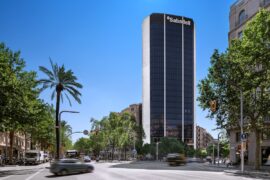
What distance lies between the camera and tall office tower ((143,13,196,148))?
175000mm

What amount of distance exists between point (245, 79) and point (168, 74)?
129 m

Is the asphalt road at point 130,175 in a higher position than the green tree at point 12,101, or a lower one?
lower

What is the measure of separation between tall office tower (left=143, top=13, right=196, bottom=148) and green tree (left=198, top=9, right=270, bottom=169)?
12359cm

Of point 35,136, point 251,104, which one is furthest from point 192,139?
point 251,104

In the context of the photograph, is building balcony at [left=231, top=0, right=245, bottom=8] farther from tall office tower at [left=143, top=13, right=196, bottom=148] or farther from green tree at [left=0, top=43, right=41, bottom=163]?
tall office tower at [left=143, top=13, right=196, bottom=148]

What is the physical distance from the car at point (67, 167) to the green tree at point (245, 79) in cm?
1769

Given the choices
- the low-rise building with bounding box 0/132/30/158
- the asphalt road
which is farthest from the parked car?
the asphalt road

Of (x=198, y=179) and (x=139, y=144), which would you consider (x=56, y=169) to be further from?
(x=139, y=144)

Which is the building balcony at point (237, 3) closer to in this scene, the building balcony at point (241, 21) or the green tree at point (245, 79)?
the building balcony at point (241, 21)

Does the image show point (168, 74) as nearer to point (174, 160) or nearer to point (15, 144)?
point (15, 144)

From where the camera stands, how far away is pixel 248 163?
227 feet

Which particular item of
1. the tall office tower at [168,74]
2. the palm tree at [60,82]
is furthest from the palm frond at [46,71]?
the tall office tower at [168,74]

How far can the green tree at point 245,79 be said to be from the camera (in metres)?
44.7

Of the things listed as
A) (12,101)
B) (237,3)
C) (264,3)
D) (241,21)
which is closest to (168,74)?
(237,3)
